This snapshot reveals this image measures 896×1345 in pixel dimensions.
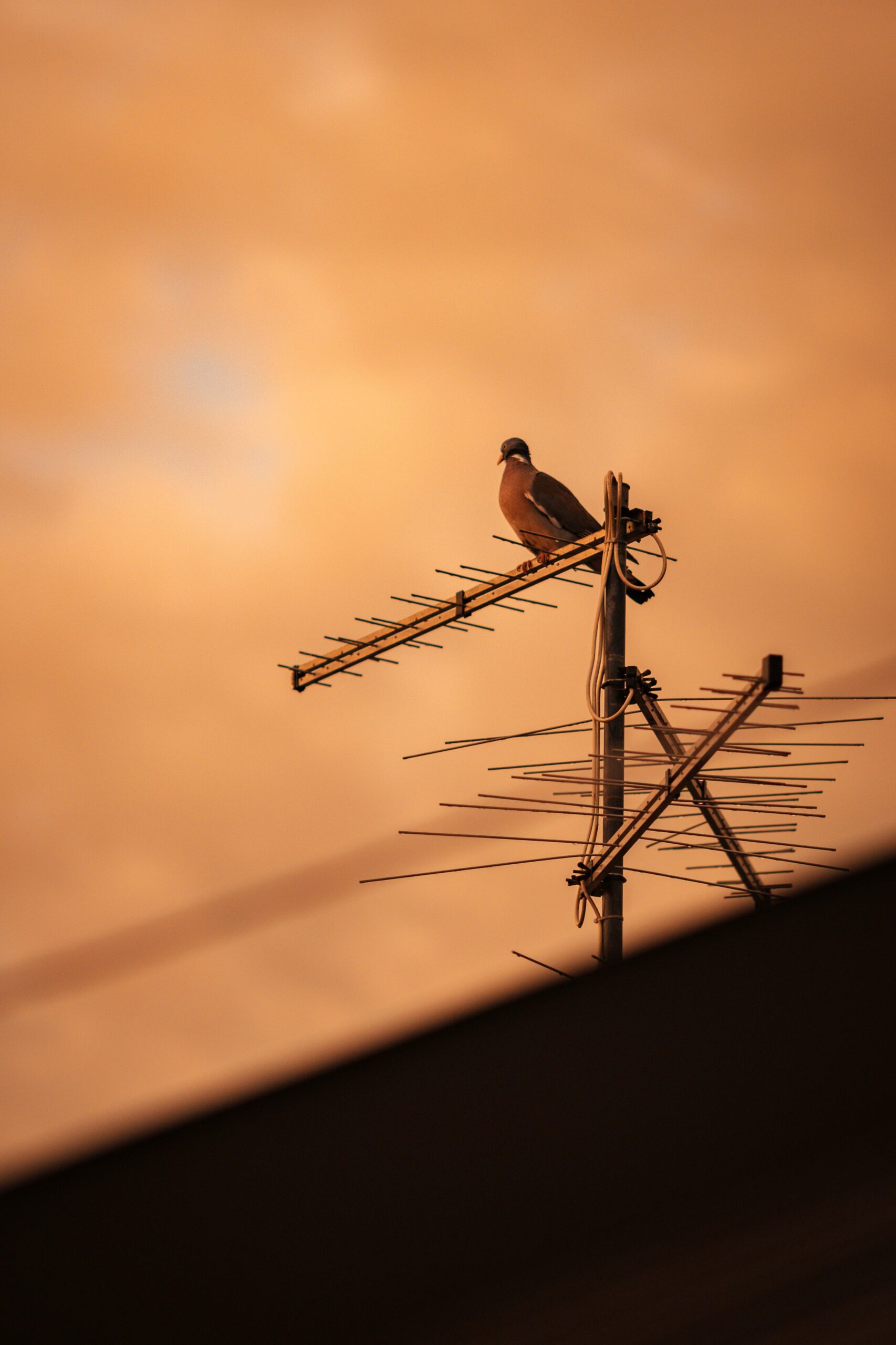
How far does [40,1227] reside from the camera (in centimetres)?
237

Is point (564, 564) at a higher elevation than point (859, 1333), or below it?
higher

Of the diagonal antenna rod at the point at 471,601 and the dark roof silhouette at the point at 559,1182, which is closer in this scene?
the dark roof silhouette at the point at 559,1182

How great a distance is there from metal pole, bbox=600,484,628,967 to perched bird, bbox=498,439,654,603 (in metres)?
1.64

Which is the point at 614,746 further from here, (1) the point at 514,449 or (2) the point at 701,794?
(1) the point at 514,449

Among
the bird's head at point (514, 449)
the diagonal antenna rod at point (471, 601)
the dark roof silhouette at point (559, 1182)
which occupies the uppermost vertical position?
the bird's head at point (514, 449)

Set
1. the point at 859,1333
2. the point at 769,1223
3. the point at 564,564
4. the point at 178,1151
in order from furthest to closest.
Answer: the point at 564,564 → the point at 178,1151 → the point at 769,1223 → the point at 859,1333

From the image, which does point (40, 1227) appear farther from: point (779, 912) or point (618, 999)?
point (779, 912)

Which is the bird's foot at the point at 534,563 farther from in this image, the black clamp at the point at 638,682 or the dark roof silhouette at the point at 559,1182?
the dark roof silhouette at the point at 559,1182

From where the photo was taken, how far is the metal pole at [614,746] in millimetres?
6293

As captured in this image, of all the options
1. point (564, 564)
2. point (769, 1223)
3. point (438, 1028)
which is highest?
point (564, 564)

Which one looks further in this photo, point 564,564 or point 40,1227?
point 564,564

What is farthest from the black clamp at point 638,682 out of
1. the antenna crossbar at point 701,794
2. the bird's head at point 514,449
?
the bird's head at point 514,449

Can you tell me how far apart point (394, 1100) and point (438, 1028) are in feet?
A: 0.44

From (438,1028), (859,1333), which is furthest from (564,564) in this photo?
(859,1333)
